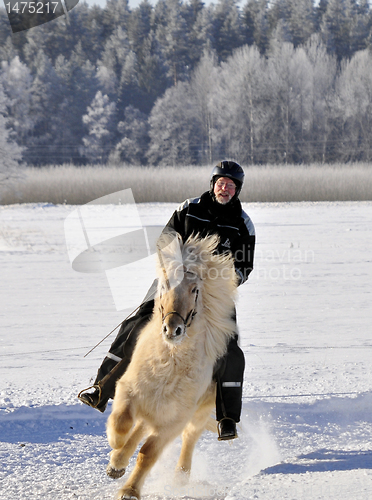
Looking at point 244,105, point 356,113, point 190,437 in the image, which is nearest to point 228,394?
point 190,437

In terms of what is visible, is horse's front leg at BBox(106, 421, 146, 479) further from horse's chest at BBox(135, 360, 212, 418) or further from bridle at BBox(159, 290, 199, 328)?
bridle at BBox(159, 290, 199, 328)

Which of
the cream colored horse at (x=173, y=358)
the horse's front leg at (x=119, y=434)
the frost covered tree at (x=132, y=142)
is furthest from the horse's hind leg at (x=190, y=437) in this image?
the frost covered tree at (x=132, y=142)

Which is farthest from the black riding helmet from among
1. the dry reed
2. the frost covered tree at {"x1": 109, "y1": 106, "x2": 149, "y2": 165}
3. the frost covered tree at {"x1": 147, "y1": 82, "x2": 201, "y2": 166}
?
the frost covered tree at {"x1": 109, "y1": 106, "x2": 149, "y2": 165}

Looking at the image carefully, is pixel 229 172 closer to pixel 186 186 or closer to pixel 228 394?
pixel 228 394

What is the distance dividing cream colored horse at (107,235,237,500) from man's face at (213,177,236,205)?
51 cm

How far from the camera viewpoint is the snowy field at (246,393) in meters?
3.75

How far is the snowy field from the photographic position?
12.3 ft

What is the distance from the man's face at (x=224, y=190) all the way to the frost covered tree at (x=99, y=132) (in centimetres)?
5602

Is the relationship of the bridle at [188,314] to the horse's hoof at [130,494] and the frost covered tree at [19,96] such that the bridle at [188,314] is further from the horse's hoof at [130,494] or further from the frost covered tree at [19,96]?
the frost covered tree at [19,96]

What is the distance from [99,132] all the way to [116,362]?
5674 centimetres

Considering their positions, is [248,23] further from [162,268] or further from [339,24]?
[162,268]

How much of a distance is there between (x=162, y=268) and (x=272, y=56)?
57581 mm

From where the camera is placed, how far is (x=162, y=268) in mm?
3484

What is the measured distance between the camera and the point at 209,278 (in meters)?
3.56
